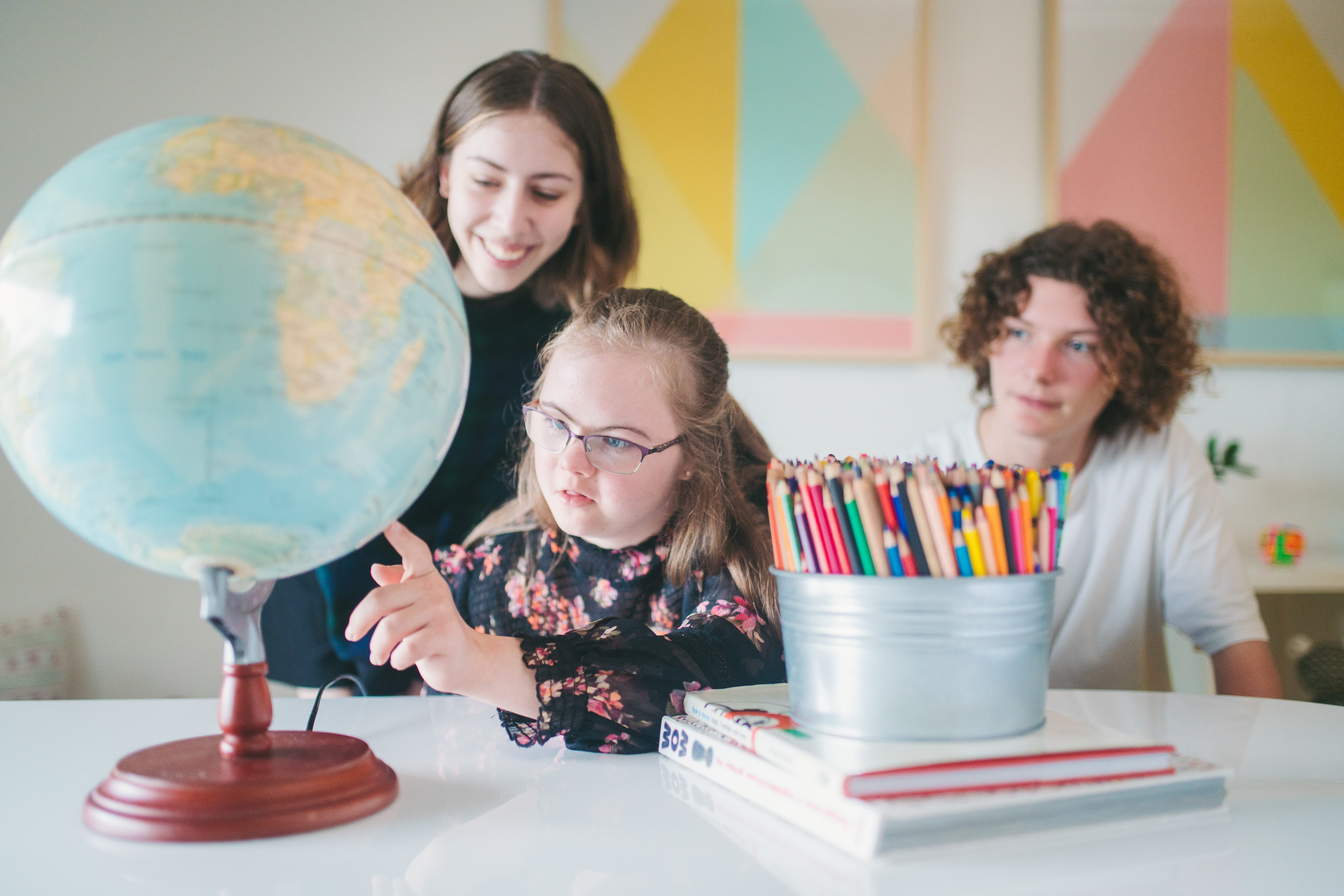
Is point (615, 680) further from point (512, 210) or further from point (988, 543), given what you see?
point (512, 210)

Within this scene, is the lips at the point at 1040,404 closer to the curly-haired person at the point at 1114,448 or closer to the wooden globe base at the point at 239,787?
the curly-haired person at the point at 1114,448

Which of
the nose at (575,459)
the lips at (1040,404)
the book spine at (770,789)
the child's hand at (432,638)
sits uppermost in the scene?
the lips at (1040,404)

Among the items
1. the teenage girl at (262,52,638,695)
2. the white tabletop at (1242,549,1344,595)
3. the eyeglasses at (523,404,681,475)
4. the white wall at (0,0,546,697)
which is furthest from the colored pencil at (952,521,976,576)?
the white wall at (0,0,546,697)

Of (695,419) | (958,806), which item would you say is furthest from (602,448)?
(958,806)

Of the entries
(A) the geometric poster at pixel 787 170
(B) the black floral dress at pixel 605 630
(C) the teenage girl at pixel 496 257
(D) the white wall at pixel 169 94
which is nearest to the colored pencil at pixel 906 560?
(B) the black floral dress at pixel 605 630

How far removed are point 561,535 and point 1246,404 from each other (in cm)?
223

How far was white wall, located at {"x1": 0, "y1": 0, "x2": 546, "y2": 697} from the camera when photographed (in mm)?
2498

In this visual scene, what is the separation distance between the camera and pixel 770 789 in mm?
648

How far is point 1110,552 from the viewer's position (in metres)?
1.69

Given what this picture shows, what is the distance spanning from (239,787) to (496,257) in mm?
1031

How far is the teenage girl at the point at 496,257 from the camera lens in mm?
1498

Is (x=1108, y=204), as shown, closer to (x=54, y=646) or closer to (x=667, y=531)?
(x=667, y=531)

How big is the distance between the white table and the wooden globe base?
1 cm

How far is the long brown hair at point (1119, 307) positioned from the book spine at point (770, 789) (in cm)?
120
